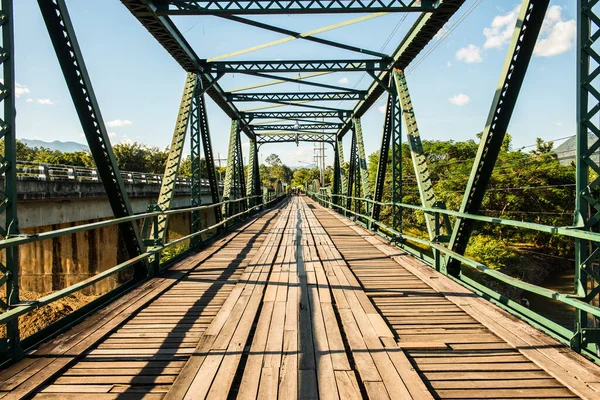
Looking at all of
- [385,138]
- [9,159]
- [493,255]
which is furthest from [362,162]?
[493,255]

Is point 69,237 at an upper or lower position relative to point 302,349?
lower

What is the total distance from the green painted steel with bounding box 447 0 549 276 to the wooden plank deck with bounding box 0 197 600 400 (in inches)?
44.2

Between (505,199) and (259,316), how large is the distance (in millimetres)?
42336

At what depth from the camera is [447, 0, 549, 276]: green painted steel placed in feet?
15.5

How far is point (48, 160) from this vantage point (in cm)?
6250

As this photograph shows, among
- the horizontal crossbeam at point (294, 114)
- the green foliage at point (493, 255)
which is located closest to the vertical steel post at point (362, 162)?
the horizontal crossbeam at point (294, 114)

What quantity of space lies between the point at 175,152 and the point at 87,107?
3621 mm

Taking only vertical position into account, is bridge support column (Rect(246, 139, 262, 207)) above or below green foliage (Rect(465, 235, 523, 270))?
above

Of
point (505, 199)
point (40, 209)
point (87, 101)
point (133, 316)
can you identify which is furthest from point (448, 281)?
point (505, 199)

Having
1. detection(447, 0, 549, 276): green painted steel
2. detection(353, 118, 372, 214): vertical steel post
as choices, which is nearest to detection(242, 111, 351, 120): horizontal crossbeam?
detection(353, 118, 372, 214): vertical steel post

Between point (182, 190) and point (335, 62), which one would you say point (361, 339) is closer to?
point (335, 62)

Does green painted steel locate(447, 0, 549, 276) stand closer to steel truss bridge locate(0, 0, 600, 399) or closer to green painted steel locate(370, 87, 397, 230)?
steel truss bridge locate(0, 0, 600, 399)

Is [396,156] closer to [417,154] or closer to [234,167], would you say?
[417,154]

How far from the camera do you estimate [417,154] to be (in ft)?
28.6
